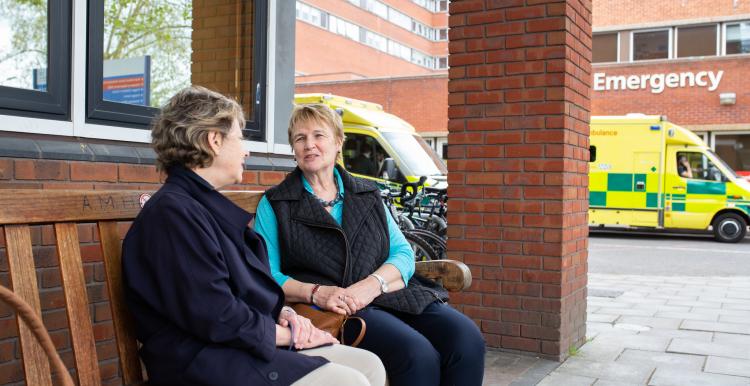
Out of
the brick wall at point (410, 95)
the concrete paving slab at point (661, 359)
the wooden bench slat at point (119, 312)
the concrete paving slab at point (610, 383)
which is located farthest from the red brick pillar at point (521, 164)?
the brick wall at point (410, 95)

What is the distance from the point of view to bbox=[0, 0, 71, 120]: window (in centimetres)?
293

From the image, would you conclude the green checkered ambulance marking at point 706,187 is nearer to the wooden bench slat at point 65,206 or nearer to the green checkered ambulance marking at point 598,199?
the green checkered ambulance marking at point 598,199

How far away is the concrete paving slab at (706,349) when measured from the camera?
481cm

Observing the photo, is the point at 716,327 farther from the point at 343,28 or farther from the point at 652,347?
the point at 343,28

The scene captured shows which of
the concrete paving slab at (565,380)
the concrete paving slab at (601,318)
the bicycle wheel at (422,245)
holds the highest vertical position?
the bicycle wheel at (422,245)

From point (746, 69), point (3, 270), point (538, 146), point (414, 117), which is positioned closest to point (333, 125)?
point (3, 270)

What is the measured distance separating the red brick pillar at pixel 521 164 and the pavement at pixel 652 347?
A: 0.25 meters

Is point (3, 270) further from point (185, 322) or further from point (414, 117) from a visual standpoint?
point (414, 117)

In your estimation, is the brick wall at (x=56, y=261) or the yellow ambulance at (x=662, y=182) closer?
the brick wall at (x=56, y=261)

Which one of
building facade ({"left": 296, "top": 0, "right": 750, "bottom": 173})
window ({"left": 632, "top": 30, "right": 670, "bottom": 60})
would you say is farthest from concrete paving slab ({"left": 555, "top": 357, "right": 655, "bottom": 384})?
window ({"left": 632, "top": 30, "right": 670, "bottom": 60})

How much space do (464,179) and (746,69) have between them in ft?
68.1

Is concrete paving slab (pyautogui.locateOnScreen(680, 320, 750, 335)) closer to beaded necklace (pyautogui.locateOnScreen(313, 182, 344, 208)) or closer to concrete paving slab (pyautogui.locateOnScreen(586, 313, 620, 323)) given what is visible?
concrete paving slab (pyautogui.locateOnScreen(586, 313, 620, 323))

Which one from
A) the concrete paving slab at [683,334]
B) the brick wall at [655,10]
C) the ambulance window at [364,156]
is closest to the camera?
the concrete paving slab at [683,334]

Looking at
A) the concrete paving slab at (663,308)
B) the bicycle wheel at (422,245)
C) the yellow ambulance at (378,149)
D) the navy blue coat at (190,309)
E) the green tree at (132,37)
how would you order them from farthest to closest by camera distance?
the yellow ambulance at (378,149) → the bicycle wheel at (422,245) → the concrete paving slab at (663,308) → the green tree at (132,37) → the navy blue coat at (190,309)
